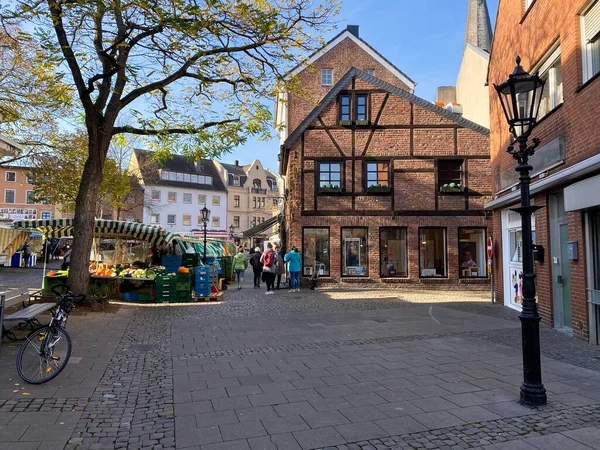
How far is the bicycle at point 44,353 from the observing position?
17.3ft

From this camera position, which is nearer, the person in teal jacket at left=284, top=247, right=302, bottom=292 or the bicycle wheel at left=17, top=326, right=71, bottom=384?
the bicycle wheel at left=17, top=326, right=71, bottom=384

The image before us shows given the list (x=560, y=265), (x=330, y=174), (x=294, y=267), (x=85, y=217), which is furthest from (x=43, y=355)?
(x=330, y=174)

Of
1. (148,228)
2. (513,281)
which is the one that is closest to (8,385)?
(148,228)

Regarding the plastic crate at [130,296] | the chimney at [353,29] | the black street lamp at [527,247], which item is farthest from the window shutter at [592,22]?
the chimney at [353,29]

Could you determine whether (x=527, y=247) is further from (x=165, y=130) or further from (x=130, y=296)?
(x=130, y=296)

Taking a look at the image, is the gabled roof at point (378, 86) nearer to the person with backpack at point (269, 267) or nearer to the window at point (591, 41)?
the person with backpack at point (269, 267)

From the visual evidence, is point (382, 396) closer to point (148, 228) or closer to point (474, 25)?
point (148, 228)

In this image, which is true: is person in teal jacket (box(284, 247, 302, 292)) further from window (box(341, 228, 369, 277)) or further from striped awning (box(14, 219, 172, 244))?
striped awning (box(14, 219, 172, 244))

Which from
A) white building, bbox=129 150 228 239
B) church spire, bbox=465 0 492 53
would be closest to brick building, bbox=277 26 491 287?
church spire, bbox=465 0 492 53

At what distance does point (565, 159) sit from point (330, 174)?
36.0 feet

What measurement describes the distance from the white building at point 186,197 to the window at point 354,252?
3864 centimetres

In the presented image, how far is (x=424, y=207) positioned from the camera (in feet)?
60.4

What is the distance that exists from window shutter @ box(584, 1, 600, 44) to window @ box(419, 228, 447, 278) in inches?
442

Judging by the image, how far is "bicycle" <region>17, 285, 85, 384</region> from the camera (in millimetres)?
5273
